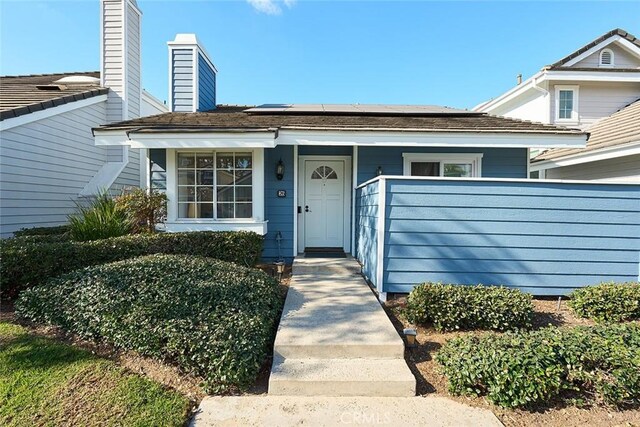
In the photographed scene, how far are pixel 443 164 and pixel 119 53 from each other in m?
9.37

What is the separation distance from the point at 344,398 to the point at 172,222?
480 centimetres

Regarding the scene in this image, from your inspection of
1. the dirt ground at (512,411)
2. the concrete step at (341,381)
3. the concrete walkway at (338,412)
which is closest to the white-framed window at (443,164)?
the dirt ground at (512,411)

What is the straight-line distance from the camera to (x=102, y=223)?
5.36m

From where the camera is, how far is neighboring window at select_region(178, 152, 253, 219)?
6137 mm

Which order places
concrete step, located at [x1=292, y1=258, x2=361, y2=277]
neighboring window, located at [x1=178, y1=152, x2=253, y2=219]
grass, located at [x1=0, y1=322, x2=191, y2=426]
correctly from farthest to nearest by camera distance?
neighboring window, located at [x1=178, y1=152, x2=253, y2=219], concrete step, located at [x1=292, y1=258, x2=361, y2=277], grass, located at [x1=0, y1=322, x2=191, y2=426]

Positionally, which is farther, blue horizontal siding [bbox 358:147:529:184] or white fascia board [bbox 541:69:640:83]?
white fascia board [bbox 541:69:640:83]

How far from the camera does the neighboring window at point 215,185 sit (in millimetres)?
6137

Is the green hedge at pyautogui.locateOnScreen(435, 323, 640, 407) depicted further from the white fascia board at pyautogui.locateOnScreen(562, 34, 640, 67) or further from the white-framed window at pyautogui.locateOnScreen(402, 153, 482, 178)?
the white fascia board at pyautogui.locateOnScreen(562, 34, 640, 67)

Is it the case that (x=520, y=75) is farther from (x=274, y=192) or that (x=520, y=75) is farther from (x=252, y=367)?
(x=252, y=367)

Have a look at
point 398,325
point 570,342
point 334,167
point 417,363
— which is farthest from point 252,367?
point 334,167

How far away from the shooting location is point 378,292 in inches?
179

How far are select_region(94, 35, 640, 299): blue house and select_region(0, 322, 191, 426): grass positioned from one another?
3.05 meters

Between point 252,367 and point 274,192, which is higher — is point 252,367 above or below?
below

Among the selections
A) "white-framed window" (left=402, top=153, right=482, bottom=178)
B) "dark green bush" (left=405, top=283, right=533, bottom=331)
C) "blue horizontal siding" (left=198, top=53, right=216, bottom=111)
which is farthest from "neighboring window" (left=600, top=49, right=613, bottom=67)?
"blue horizontal siding" (left=198, top=53, right=216, bottom=111)
